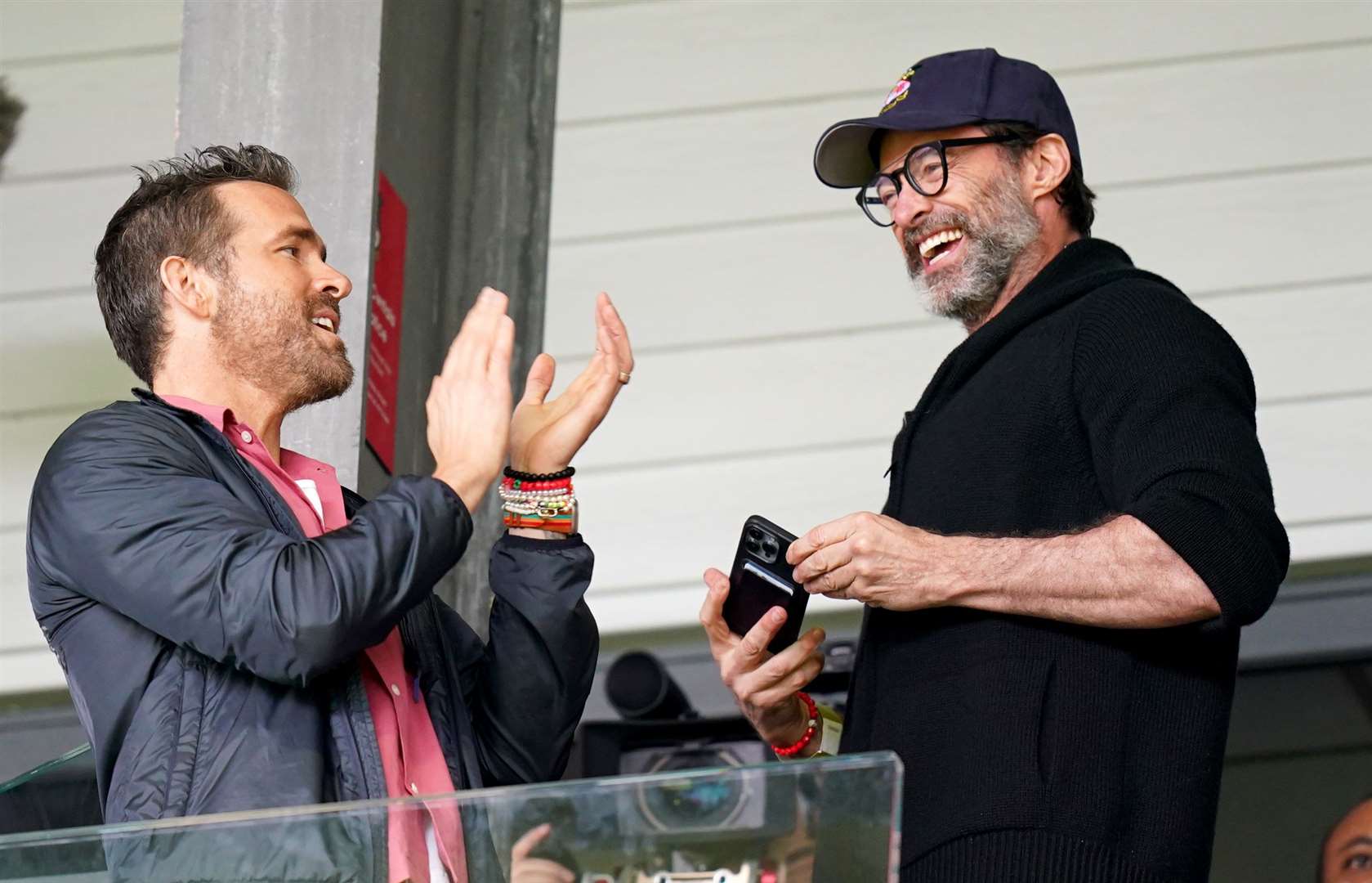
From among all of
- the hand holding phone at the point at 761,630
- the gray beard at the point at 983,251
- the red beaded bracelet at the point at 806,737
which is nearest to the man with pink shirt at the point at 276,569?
the hand holding phone at the point at 761,630

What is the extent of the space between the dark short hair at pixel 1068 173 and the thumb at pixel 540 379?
0.65 m

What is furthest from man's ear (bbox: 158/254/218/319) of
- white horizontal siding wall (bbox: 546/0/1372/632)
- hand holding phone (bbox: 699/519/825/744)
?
white horizontal siding wall (bbox: 546/0/1372/632)

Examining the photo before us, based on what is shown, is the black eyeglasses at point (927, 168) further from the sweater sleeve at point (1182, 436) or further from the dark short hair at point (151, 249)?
the dark short hair at point (151, 249)

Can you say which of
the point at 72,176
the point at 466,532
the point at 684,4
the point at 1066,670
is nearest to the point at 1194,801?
the point at 1066,670

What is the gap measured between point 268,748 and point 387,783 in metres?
0.12

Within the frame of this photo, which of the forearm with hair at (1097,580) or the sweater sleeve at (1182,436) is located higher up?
the sweater sleeve at (1182,436)

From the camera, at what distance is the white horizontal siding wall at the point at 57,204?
4320 millimetres

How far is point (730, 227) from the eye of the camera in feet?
14.3

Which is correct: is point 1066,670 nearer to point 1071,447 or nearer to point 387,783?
point 1071,447

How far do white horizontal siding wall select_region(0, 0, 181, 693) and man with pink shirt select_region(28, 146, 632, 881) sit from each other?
87.5 inches

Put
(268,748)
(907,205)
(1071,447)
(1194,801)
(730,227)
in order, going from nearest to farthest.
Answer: (268,748), (1194,801), (1071,447), (907,205), (730,227)

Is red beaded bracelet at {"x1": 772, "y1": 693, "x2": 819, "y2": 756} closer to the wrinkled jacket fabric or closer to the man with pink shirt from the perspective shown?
the man with pink shirt

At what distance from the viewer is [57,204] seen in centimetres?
440

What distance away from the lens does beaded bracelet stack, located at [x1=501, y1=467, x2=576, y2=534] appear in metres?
2.06
